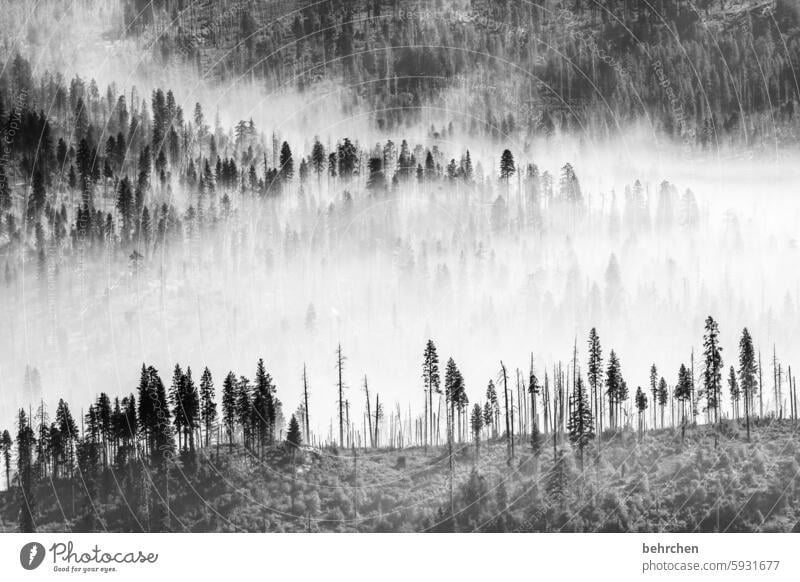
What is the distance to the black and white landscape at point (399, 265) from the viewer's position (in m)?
6.88

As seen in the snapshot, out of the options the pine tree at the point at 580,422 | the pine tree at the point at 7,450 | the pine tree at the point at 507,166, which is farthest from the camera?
the pine tree at the point at 507,166

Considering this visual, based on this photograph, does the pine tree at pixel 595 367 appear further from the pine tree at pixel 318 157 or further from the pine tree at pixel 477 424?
the pine tree at pixel 318 157

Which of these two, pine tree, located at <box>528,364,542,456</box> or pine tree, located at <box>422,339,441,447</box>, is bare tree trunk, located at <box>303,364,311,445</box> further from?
pine tree, located at <box>528,364,542,456</box>

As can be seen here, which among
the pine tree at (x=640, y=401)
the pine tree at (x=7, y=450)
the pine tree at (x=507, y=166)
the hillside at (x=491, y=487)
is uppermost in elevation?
the pine tree at (x=507, y=166)

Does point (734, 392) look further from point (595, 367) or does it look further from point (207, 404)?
point (207, 404)

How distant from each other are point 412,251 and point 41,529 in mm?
3719

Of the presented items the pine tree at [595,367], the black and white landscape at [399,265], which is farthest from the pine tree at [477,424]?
the pine tree at [595,367]

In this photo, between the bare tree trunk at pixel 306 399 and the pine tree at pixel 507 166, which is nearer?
the bare tree trunk at pixel 306 399

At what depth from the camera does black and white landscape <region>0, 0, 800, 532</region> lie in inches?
271

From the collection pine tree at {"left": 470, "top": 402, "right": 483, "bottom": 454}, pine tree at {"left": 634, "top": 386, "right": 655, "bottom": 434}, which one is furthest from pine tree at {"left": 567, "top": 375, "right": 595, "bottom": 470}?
pine tree at {"left": 470, "top": 402, "right": 483, "bottom": 454}

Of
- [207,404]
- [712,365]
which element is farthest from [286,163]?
[712,365]

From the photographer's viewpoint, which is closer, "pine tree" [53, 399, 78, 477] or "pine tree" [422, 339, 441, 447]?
"pine tree" [422, 339, 441, 447]
